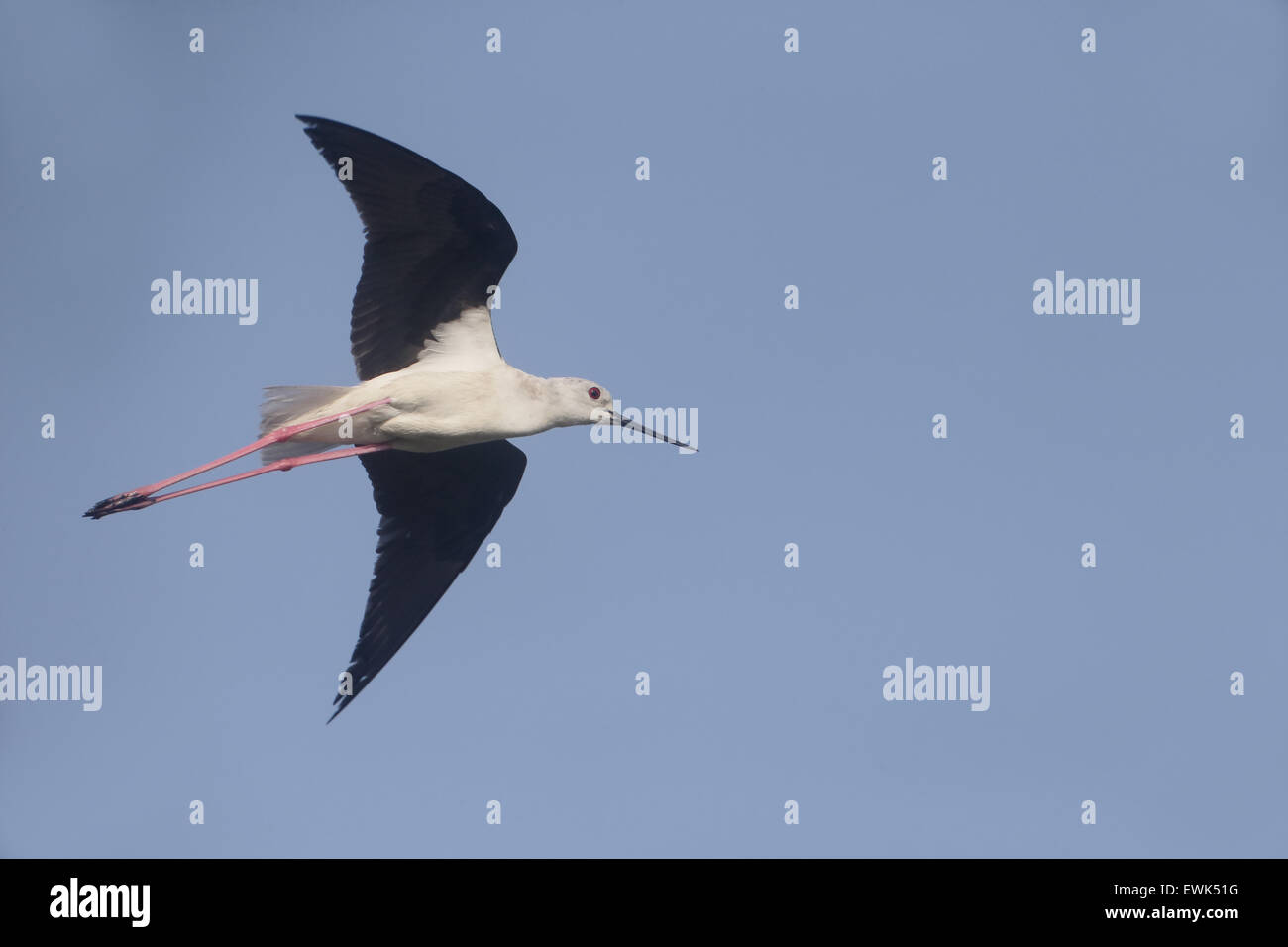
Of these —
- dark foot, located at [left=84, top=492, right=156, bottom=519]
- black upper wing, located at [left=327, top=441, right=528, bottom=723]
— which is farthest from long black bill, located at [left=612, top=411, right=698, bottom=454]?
dark foot, located at [left=84, top=492, right=156, bottom=519]

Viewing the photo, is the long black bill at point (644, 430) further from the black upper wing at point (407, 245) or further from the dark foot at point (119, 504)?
the dark foot at point (119, 504)

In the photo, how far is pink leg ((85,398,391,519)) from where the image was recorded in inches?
438

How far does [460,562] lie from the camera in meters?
12.3

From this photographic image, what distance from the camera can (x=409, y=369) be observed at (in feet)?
37.7

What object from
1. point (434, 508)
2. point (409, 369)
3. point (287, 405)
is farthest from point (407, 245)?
point (434, 508)

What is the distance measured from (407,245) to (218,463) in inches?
82.5

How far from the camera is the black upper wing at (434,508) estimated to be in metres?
12.2

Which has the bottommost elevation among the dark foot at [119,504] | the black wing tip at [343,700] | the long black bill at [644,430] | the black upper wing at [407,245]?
the black wing tip at [343,700]

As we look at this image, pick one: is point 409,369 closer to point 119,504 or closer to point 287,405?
point 287,405

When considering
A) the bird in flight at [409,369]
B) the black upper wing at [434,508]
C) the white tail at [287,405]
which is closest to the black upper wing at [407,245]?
the bird in flight at [409,369]

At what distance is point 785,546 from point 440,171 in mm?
5905

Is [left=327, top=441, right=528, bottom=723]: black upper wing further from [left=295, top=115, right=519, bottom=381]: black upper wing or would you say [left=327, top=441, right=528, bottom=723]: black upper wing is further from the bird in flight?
[left=295, top=115, right=519, bottom=381]: black upper wing

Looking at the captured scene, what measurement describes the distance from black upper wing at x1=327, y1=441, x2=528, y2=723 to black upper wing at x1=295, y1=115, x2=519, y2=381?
1.15 m
